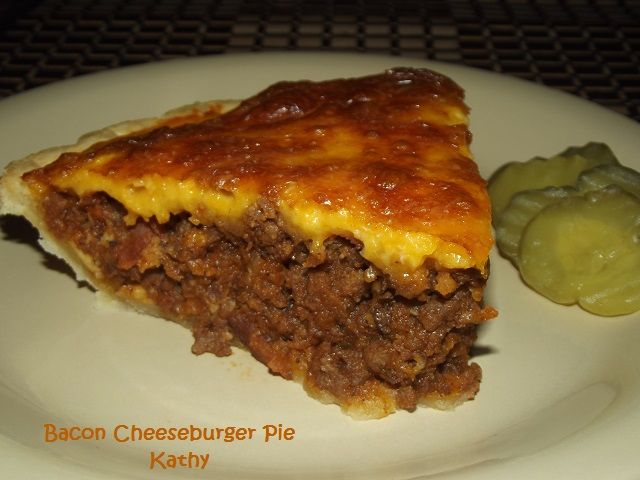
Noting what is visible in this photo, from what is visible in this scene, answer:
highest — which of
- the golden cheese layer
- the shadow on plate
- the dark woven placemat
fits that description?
the golden cheese layer

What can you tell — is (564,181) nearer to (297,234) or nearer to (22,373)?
(297,234)

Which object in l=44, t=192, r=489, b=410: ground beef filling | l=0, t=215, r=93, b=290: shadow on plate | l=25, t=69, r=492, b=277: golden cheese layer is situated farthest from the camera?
l=0, t=215, r=93, b=290: shadow on plate

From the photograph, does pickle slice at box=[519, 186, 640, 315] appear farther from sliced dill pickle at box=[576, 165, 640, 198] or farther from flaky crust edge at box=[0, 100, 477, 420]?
flaky crust edge at box=[0, 100, 477, 420]

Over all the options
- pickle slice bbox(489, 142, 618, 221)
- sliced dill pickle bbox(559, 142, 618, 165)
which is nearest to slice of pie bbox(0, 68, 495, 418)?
pickle slice bbox(489, 142, 618, 221)

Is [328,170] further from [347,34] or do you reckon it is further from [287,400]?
[347,34]

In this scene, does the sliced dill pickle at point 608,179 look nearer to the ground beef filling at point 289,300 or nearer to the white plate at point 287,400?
the white plate at point 287,400
